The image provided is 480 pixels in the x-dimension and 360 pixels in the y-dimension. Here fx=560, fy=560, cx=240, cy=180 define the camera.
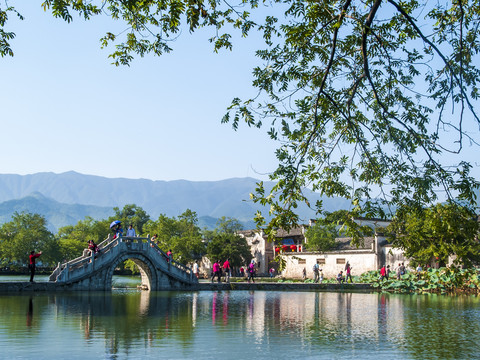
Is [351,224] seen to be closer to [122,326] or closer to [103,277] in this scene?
[122,326]

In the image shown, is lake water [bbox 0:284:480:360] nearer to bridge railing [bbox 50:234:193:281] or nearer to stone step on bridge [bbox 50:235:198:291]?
bridge railing [bbox 50:234:193:281]

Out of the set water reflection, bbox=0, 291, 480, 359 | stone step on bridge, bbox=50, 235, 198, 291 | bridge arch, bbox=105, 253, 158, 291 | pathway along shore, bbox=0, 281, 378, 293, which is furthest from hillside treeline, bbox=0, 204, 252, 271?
water reflection, bbox=0, 291, 480, 359

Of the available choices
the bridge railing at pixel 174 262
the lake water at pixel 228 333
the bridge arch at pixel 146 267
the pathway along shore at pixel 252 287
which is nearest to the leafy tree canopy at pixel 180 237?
the bridge railing at pixel 174 262

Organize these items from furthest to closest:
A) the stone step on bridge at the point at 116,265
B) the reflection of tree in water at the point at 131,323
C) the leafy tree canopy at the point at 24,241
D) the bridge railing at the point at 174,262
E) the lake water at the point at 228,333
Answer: the leafy tree canopy at the point at 24,241 → the bridge railing at the point at 174,262 → the stone step on bridge at the point at 116,265 → the reflection of tree in water at the point at 131,323 → the lake water at the point at 228,333

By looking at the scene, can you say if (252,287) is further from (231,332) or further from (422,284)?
(231,332)

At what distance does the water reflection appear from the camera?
10.2 m

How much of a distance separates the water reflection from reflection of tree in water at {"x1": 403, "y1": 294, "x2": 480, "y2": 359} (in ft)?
0.06

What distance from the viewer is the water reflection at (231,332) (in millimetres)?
10250

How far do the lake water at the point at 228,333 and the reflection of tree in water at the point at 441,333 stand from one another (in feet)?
0.06

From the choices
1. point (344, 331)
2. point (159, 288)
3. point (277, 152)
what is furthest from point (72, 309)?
point (159, 288)

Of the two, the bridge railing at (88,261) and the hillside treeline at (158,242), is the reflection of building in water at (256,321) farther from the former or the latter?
the hillside treeline at (158,242)

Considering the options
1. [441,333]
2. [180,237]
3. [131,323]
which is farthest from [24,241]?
[441,333]

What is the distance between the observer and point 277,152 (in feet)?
30.9

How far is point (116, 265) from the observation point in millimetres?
33375
